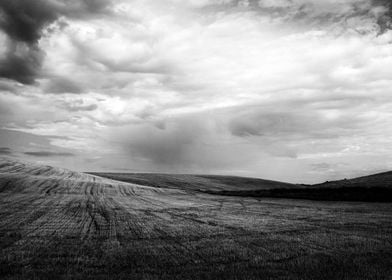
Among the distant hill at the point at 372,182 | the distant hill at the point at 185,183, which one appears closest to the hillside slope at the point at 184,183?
the distant hill at the point at 185,183

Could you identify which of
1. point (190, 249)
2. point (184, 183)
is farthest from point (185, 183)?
point (190, 249)

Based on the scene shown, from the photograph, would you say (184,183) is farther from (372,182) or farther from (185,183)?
(372,182)

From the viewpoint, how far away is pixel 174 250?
51.6ft

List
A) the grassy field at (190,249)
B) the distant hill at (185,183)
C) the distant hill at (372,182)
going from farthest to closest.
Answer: the distant hill at (185,183) → the distant hill at (372,182) → the grassy field at (190,249)

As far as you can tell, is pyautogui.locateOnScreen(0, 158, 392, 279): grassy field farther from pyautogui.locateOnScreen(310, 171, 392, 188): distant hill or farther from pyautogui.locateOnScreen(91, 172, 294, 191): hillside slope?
pyautogui.locateOnScreen(91, 172, 294, 191): hillside slope

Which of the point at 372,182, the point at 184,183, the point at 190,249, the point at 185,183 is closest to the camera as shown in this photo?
the point at 190,249

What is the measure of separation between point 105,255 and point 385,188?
183ft

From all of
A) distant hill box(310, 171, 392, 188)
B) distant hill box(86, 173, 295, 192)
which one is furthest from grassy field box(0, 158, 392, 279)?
distant hill box(86, 173, 295, 192)

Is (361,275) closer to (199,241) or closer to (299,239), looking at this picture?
(299,239)

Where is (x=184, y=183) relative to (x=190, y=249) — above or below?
Answer: above

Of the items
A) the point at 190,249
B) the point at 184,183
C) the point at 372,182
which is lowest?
the point at 190,249

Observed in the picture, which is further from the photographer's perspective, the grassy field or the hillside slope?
the hillside slope

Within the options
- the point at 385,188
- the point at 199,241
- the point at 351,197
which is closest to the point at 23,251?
the point at 199,241

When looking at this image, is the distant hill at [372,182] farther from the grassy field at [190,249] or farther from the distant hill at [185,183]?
the grassy field at [190,249]
